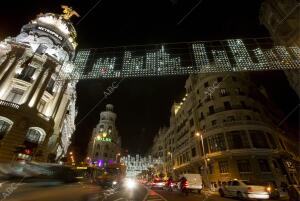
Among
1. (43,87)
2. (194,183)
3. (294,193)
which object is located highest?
(43,87)

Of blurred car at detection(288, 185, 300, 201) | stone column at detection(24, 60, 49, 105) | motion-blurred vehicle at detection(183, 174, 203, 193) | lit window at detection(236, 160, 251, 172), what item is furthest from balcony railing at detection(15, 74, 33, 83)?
lit window at detection(236, 160, 251, 172)

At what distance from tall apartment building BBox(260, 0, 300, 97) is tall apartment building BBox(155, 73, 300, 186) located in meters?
8.45

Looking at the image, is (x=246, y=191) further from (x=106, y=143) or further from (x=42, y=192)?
(x=106, y=143)

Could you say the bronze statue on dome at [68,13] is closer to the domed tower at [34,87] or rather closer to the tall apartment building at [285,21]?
the domed tower at [34,87]

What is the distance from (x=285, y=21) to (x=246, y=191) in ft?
90.5

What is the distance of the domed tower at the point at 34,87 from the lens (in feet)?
72.7

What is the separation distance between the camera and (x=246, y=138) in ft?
95.0

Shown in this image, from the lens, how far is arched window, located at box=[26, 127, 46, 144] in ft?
81.9

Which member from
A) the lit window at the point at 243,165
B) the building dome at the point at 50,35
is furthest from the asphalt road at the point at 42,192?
the building dome at the point at 50,35

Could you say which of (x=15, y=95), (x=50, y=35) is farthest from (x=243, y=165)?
(x=50, y=35)

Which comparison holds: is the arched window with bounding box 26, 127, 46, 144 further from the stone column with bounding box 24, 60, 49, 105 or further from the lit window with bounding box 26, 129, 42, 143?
the stone column with bounding box 24, 60, 49, 105

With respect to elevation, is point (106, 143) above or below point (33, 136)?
above

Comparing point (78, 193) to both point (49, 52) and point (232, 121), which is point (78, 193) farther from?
point (49, 52)

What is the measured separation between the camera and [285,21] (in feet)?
94.9
